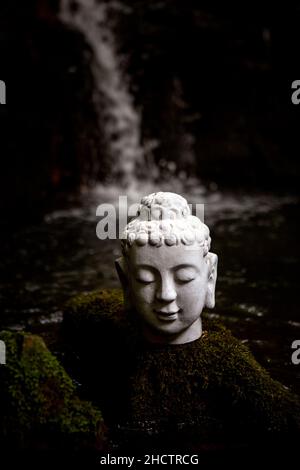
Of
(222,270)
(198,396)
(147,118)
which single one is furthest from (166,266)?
(147,118)

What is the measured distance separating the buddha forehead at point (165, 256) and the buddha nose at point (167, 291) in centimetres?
8

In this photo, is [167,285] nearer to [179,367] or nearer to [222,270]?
[179,367]

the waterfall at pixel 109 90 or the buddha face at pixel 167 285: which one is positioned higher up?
the waterfall at pixel 109 90

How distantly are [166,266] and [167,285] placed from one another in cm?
12

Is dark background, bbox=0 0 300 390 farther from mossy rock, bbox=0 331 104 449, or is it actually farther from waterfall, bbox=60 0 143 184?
mossy rock, bbox=0 331 104 449

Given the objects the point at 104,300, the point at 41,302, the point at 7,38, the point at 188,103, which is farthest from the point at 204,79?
the point at 104,300

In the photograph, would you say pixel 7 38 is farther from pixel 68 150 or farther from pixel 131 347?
pixel 131 347

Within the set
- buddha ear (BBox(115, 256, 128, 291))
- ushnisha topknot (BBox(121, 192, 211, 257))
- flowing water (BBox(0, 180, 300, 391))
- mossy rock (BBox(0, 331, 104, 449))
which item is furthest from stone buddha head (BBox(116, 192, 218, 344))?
flowing water (BBox(0, 180, 300, 391))

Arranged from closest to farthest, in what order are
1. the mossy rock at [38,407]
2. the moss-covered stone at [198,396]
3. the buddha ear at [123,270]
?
the mossy rock at [38,407] < the moss-covered stone at [198,396] < the buddha ear at [123,270]

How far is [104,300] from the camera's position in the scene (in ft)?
15.9

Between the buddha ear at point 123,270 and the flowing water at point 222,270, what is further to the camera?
the flowing water at point 222,270

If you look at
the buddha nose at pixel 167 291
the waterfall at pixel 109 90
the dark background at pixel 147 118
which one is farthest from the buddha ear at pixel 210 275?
the waterfall at pixel 109 90

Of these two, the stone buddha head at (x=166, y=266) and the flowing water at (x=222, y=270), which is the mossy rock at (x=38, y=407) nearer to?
Result: the stone buddha head at (x=166, y=266)

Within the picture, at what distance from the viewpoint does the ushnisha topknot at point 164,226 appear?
11.6 feet
